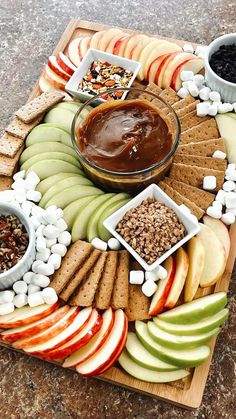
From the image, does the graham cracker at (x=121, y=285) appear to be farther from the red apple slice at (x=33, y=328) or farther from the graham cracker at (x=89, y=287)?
the red apple slice at (x=33, y=328)

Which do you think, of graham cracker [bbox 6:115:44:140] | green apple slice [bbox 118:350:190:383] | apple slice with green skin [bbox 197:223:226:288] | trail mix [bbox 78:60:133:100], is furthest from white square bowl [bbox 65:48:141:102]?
green apple slice [bbox 118:350:190:383]

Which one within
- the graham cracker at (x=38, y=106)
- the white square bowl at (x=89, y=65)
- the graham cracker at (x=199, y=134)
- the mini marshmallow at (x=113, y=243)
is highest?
the white square bowl at (x=89, y=65)

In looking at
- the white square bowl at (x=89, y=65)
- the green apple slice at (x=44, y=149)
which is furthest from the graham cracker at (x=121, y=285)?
the white square bowl at (x=89, y=65)

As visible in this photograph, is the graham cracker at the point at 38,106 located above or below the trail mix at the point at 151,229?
above

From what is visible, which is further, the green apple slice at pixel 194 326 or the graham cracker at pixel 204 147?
the graham cracker at pixel 204 147

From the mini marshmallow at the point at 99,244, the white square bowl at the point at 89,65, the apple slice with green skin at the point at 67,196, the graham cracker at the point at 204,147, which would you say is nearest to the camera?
the mini marshmallow at the point at 99,244

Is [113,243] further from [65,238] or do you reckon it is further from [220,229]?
[220,229]

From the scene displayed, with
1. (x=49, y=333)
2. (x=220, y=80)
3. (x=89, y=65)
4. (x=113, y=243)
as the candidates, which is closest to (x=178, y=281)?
(x=113, y=243)
